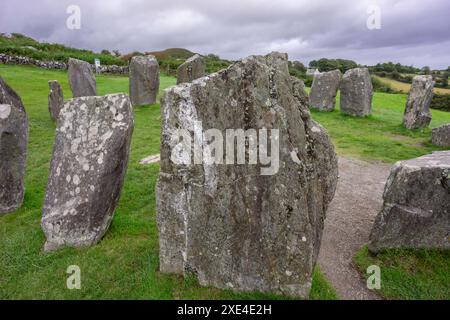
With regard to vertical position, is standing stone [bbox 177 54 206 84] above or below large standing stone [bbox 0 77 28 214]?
above

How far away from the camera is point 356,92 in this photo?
1873cm

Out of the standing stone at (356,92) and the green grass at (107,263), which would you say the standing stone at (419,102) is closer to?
the standing stone at (356,92)

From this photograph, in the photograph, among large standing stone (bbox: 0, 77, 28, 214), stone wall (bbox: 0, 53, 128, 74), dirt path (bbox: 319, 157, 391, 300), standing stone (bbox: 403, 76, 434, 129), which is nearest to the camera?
dirt path (bbox: 319, 157, 391, 300)

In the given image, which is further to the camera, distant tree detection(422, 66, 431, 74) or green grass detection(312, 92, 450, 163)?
distant tree detection(422, 66, 431, 74)

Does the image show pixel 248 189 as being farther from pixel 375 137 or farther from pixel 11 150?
pixel 375 137

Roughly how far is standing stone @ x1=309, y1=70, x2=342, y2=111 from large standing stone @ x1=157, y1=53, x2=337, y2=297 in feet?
51.6

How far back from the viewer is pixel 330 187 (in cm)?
512

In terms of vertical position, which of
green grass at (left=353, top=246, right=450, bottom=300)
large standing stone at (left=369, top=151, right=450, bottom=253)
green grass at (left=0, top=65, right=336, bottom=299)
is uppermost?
large standing stone at (left=369, top=151, right=450, bottom=253)

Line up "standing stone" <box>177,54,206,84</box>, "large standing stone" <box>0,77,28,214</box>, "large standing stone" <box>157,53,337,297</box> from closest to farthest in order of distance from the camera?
"large standing stone" <box>157,53,337,297</box>, "large standing stone" <box>0,77,28,214</box>, "standing stone" <box>177,54,206,84</box>

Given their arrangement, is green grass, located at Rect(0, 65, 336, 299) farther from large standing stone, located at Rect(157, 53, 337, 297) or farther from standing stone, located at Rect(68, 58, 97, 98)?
standing stone, located at Rect(68, 58, 97, 98)

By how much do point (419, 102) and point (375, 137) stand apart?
9.47 feet

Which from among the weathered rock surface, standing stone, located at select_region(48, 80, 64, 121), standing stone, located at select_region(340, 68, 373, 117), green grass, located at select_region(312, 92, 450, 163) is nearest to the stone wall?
standing stone, located at select_region(48, 80, 64, 121)

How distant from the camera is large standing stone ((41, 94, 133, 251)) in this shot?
19.6 ft
